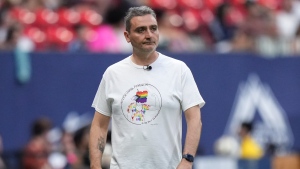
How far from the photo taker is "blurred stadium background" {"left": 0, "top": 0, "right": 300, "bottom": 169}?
15984 millimetres

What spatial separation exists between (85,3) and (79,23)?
117cm

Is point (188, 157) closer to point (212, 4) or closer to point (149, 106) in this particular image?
point (149, 106)

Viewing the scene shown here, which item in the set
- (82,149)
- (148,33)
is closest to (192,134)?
(148,33)

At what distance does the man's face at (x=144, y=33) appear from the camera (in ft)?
28.2

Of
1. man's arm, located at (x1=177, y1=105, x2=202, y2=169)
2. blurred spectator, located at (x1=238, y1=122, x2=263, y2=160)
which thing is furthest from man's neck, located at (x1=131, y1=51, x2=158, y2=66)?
blurred spectator, located at (x1=238, y1=122, x2=263, y2=160)

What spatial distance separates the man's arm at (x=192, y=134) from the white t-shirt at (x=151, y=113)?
6 centimetres

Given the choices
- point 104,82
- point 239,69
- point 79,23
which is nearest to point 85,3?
point 79,23

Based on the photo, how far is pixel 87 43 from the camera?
17.4 metres

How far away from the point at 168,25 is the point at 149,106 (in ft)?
30.1

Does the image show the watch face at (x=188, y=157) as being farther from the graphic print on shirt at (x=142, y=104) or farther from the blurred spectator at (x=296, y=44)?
the blurred spectator at (x=296, y=44)

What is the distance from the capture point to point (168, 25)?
17703mm

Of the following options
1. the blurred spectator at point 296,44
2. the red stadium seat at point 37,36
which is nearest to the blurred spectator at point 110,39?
the red stadium seat at point 37,36

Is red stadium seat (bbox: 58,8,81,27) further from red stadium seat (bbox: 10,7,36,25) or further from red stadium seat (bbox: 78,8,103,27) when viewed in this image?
red stadium seat (bbox: 10,7,36,25)

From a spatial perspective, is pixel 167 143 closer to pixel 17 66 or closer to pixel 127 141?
pixel 127 141
